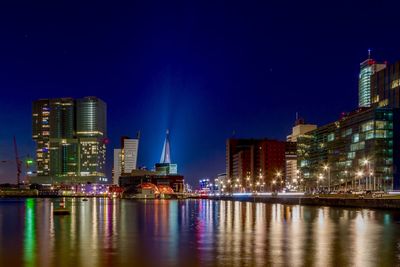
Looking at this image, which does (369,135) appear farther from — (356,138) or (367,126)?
(356,138)

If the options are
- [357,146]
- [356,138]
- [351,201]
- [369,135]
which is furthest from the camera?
[356,138]

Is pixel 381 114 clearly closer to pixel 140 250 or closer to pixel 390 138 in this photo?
pixel 390 138

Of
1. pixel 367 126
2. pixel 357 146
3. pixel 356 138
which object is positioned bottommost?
pixel 357 146

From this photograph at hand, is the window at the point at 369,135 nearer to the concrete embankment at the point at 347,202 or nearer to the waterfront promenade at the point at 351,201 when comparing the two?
the waterfront promenade at the point at 351,201

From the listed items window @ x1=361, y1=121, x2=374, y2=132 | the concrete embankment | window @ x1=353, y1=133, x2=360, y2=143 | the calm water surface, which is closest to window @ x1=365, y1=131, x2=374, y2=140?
window @ x1=361, y1=121, x2=374, y2=132

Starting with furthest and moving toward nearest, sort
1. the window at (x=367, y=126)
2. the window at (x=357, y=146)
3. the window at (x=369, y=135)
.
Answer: the window at (x=357, y=146), the window at (x=367, y=126), the window at (x=369, y=135)

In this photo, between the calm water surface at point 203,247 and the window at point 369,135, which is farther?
the window at point 369,135

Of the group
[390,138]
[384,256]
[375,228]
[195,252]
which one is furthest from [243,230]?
[390,138]

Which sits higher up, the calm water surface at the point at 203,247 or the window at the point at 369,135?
the window at the point at 369,135

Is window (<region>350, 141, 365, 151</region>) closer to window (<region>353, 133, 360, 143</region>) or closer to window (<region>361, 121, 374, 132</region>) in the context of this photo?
window (<region>353, 133, 360, 143</region>)

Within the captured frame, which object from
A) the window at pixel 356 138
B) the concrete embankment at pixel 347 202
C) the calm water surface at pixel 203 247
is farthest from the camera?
the window at pixel 356 138

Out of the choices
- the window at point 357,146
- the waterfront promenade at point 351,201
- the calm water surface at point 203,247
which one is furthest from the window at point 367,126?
the calm water surface at point 203,247


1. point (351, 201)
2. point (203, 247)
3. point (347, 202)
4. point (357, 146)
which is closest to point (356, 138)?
point (357, 146)

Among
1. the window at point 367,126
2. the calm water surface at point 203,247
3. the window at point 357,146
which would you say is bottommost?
the calm water surface at point 203,247
